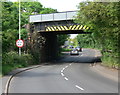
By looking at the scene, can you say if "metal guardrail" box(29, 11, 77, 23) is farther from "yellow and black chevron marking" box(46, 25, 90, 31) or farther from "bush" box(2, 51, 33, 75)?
"bush" box(2, 51, 33, 75)

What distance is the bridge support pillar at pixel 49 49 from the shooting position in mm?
36450

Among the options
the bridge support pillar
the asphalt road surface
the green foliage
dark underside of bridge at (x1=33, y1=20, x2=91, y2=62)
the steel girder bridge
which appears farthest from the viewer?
the bridge support pillar

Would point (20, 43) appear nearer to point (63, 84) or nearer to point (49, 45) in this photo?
point (49, 45)

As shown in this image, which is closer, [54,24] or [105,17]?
[105,17]

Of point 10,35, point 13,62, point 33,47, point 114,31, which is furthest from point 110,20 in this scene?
point 33,47

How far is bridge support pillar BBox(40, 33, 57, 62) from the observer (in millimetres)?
36450

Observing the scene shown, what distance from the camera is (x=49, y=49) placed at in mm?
39406

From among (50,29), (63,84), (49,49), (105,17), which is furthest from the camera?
(49,49)

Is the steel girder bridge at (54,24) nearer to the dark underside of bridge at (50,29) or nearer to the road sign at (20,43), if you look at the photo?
the dark underside of bridge at (50,29)

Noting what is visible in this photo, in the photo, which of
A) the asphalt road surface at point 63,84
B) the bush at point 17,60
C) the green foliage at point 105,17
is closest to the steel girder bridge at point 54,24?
the bush at point 17,60

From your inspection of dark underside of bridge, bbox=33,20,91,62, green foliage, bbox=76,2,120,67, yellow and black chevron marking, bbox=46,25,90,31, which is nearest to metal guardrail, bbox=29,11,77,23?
dark underside of bridge, bbox=33,20,91,62

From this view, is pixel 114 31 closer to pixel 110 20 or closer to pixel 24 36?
pixel 110 20

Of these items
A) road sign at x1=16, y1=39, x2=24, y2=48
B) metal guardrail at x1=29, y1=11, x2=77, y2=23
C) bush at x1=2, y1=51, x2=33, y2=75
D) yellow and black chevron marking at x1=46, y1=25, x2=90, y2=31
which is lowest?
bush at x1=2, y1=51, x2=33, y2=75

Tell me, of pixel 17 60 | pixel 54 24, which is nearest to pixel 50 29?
pixel 54 24
